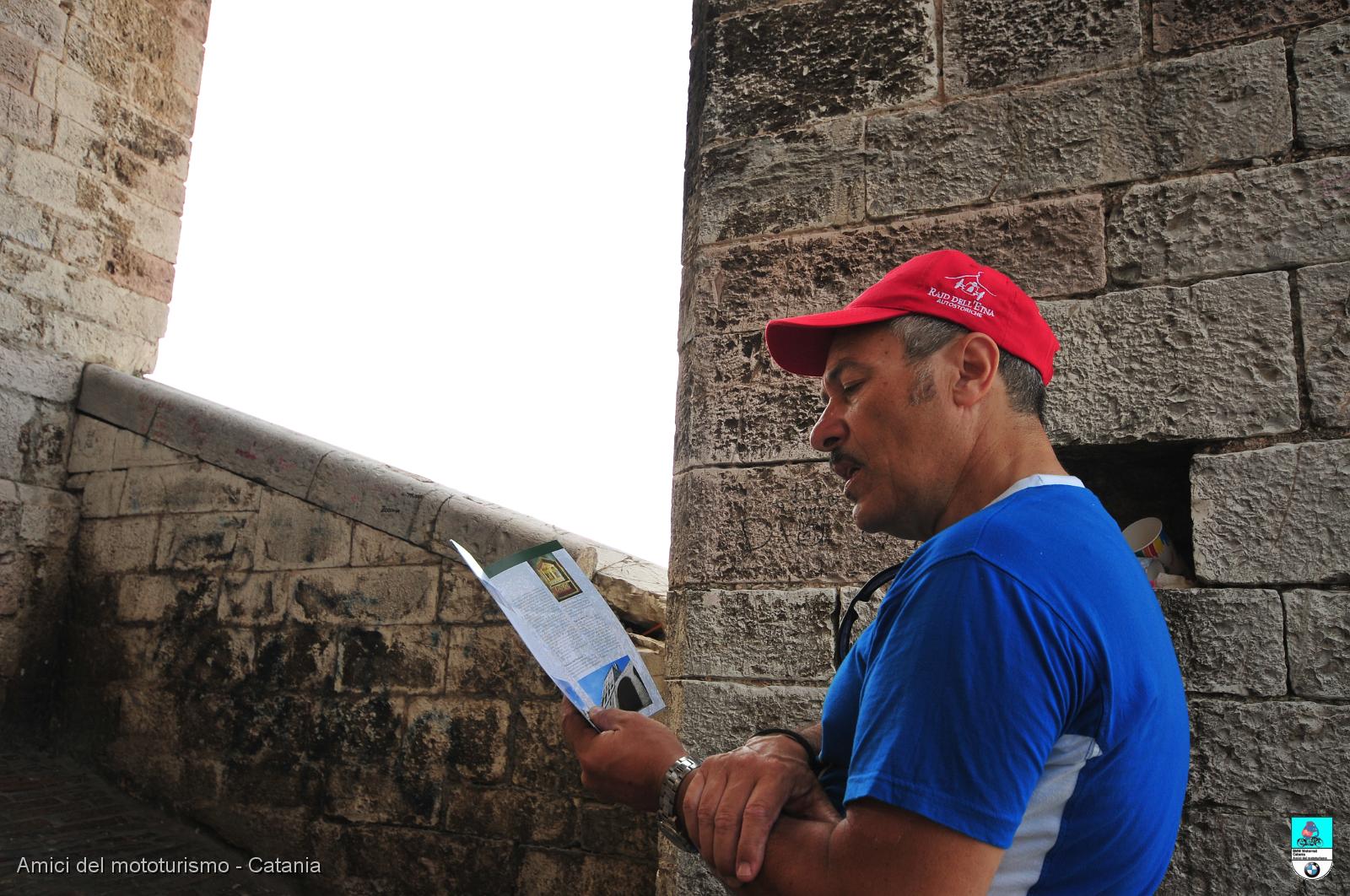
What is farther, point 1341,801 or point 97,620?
point 97,620

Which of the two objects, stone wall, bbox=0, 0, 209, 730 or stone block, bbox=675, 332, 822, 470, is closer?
stone block, bbox=675, 332, 822, 470

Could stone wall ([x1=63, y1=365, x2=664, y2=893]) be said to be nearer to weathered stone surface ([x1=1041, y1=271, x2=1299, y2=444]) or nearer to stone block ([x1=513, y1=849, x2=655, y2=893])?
stone block ([x1=513, y1=849, x2=655, y2=893])

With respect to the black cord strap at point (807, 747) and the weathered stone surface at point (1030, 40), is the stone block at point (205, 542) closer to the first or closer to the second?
the weathered stone surface at point (1030, 40)

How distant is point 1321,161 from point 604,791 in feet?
6.49

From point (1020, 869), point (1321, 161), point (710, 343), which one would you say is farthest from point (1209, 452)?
point (1020, 869)

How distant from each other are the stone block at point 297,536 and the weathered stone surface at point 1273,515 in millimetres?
3668

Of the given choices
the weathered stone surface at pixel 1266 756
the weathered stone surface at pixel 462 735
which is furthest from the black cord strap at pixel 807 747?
the weathered stone surface at pixel 462 735

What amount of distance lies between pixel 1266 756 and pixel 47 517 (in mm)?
5852

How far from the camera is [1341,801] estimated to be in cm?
193

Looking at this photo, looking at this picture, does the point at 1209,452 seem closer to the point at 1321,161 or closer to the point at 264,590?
the point at 1321,161

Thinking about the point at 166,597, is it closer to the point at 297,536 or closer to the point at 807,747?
the point at 297,536

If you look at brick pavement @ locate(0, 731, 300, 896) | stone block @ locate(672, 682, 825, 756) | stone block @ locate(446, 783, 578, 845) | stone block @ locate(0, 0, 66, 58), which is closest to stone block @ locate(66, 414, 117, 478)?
brick pavement @ locate(0, 731, 300, 896)

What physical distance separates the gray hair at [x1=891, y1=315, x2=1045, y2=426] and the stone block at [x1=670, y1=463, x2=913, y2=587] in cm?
100

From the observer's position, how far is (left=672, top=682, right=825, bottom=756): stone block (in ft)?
7.83
